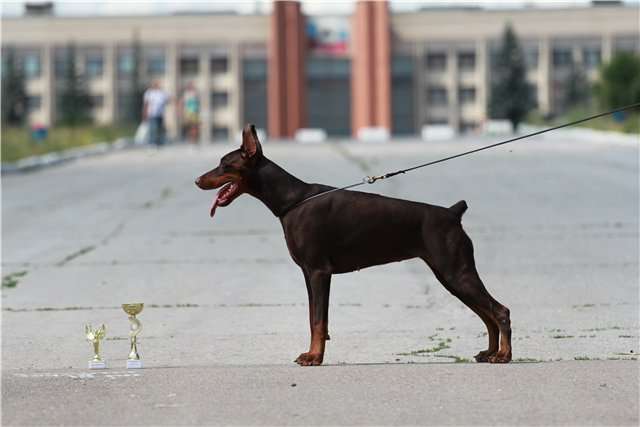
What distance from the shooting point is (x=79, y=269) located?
16078 mm

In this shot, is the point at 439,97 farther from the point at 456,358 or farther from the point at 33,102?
the point at 456,358

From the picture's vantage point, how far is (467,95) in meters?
→ 135

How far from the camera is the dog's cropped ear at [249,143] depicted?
8.47m

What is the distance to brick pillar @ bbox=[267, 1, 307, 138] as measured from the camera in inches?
4461

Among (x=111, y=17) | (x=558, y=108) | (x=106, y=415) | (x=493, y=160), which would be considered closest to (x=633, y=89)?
(x=493, y=160)

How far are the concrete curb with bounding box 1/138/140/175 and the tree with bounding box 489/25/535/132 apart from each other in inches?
2207

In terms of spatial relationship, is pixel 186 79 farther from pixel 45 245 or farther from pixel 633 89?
pixel 45 245

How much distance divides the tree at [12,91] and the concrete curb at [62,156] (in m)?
74.5

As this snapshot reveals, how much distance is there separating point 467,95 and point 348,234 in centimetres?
12797

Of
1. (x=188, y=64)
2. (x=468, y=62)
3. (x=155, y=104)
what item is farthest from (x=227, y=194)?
(x=188, y=64)

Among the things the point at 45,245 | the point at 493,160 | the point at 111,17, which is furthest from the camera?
the point at 111,17

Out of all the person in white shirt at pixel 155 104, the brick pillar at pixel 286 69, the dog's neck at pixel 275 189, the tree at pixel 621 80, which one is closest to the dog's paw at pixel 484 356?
the dog's neck at pixel 275 189

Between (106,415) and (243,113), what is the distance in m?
128

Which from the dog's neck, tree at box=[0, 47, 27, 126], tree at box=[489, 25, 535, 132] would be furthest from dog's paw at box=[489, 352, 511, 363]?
tree at box=[0, 47, 27, 126]
